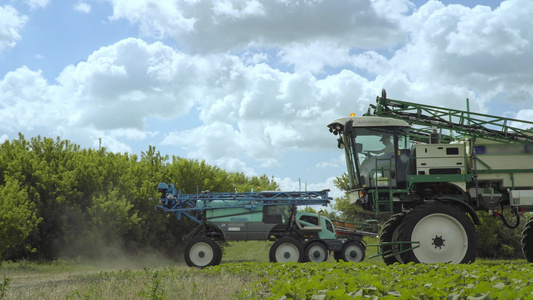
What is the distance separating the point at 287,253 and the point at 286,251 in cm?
8

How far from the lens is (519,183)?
50.1 ft

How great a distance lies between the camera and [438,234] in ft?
45.9

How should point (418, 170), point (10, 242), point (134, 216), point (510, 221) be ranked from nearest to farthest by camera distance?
1. point (418, 170)
2. point (10, 242)
3. point (134, 216)
4. point (510, 221)

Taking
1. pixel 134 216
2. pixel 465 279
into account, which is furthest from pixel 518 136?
pixel 134 216

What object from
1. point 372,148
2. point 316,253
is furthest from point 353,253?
point 372,148

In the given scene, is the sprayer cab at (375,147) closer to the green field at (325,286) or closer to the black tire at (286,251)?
the green field at (325,286)

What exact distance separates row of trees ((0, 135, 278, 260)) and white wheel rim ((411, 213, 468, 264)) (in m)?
13.7

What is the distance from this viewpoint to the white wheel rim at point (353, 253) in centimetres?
2380

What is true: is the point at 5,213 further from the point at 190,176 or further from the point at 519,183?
the point at 519,183

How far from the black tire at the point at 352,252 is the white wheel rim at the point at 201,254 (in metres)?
6.79

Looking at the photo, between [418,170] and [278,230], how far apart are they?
826 cm

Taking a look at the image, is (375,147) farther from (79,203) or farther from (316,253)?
(79,203)

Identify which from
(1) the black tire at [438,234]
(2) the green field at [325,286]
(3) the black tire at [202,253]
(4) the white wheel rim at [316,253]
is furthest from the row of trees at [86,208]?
(2) the green field at [325,286]

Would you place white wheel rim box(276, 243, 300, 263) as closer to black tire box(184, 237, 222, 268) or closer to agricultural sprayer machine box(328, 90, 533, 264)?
black tire box(184, 237, 222, 268)
